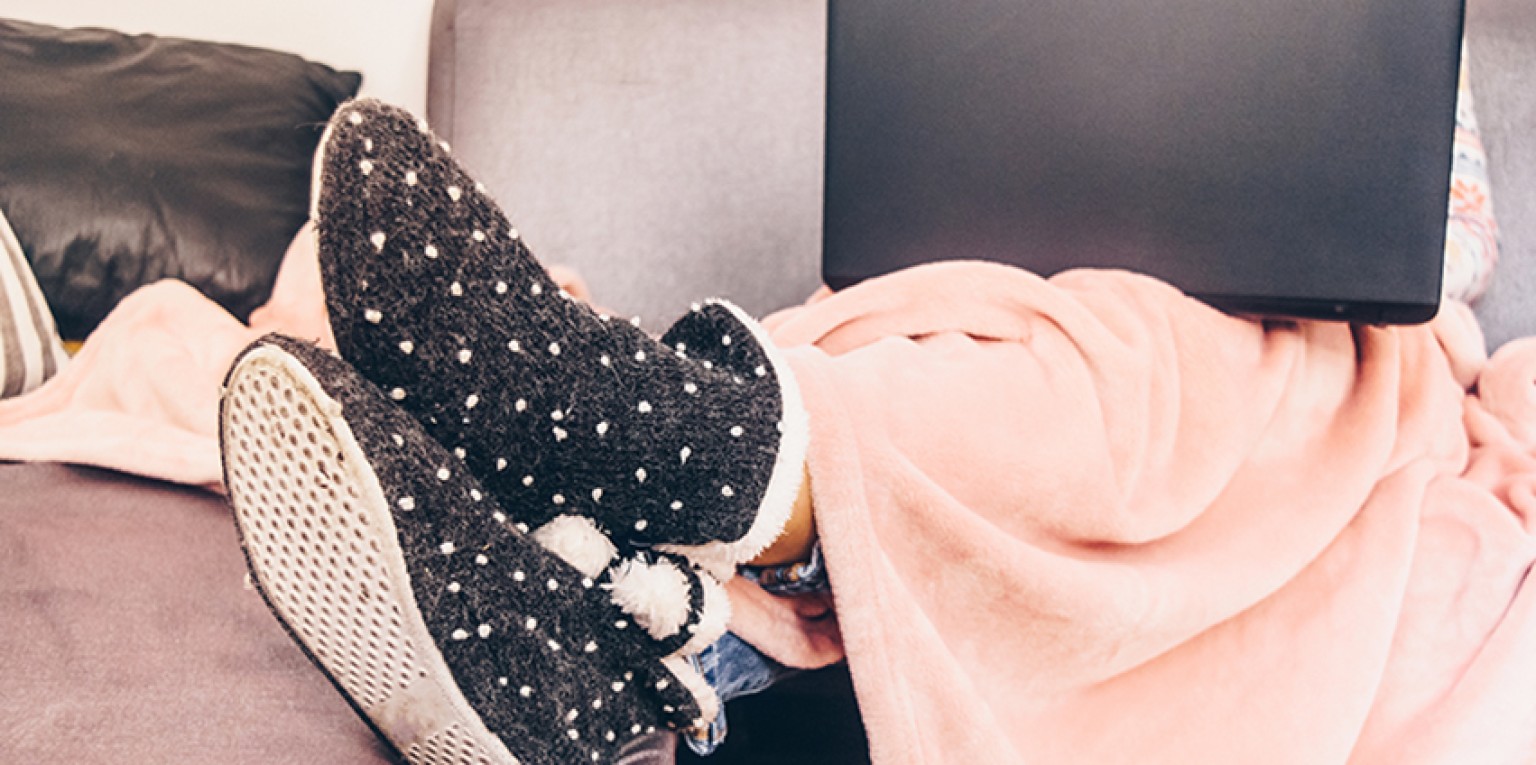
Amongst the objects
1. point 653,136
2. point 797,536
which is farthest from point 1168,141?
point 653,136

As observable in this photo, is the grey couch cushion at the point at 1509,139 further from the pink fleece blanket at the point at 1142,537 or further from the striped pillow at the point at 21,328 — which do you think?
the striped pillow at the point at 21,328

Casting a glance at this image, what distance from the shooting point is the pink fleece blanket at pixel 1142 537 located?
1.71 feet

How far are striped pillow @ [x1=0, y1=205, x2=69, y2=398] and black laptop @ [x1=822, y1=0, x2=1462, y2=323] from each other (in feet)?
2.63

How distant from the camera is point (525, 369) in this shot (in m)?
0.45

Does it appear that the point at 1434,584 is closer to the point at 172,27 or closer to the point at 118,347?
the point at 118,347

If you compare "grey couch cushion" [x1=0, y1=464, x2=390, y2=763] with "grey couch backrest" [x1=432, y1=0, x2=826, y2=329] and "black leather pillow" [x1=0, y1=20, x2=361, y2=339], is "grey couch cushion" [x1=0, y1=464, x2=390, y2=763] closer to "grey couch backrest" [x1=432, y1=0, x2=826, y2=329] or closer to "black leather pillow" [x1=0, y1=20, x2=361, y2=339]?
"black leather pillow" [x1=0, y1=20, x2=361, y2=339]

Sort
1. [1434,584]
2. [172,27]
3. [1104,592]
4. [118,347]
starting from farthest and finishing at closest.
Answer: [172,27]
[118,347]
[1434,584]
[1104,592]

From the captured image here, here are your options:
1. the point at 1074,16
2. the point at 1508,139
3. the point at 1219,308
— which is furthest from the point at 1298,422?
the point at 1508,139

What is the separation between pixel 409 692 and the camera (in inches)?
17.3

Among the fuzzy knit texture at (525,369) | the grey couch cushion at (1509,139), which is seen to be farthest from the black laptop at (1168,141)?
the grey couch cushion at (1509,139)

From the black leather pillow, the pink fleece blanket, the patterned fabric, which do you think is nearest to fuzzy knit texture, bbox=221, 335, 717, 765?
the pink fleece blanket

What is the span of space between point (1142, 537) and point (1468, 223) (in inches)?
26.9

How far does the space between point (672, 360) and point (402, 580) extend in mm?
167

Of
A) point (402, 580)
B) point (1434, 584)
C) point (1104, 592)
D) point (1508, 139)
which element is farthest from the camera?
point (1508, 139)
